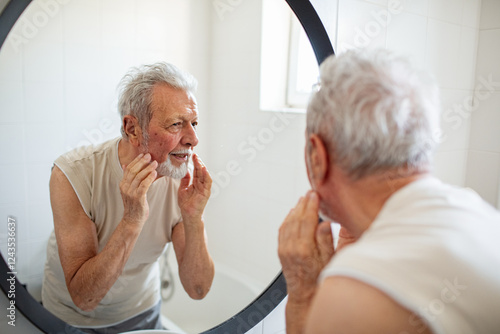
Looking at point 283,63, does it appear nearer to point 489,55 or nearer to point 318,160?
point 489,55

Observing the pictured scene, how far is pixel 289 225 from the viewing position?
56 cm

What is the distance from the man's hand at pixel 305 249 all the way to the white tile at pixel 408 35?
0.62 m

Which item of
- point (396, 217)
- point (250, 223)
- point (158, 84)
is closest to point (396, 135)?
point (396, 217)

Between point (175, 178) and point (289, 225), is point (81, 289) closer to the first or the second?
point (175, 178)

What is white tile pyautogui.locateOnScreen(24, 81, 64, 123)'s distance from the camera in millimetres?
646

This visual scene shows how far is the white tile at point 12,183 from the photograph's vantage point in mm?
624

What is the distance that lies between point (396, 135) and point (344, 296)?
180 millimetres

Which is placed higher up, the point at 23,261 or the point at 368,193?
the point at 368,193

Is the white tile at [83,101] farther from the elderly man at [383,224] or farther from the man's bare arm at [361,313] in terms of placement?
the man's bare arm at [361,313]

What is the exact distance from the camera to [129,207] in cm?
68

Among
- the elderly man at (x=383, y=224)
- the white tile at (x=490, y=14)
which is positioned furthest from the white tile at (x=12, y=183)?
the white tile at (x=490, y=14)

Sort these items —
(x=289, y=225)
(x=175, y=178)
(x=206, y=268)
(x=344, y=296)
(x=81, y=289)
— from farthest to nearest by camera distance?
1. (x=206, y=268)
2. (x=175, y=178)
3. (x=81, y=289)
4. (x=289, y=225)
5. (x=344, y=296)

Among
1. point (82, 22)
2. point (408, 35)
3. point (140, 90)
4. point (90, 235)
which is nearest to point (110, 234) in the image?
point (90, 235)

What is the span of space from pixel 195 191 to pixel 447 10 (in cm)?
88
